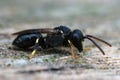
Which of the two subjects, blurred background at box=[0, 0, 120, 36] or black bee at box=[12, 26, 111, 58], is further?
blurred background at box=[0, 0, 120, 36]

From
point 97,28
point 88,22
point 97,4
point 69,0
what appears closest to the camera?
point 97,28

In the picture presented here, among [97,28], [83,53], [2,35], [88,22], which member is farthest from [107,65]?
[88,22]

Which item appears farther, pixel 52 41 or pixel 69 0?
pixel 69 0

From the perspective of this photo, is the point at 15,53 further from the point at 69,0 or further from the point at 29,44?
the point at 69,0

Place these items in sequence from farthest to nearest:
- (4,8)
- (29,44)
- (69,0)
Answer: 1. (69,0)
2. (4,8)
3. (29,44)

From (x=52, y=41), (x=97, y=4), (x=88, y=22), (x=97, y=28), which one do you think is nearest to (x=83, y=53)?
(x=52, y=41)

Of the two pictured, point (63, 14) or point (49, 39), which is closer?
point (49, 39)

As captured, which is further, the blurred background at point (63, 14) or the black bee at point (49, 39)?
the blurred background at point (63, 14)

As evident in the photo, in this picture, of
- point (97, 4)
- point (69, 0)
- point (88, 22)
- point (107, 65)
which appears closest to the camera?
point (107, 65)

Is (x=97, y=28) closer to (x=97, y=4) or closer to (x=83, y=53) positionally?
(x=83, y=53)
